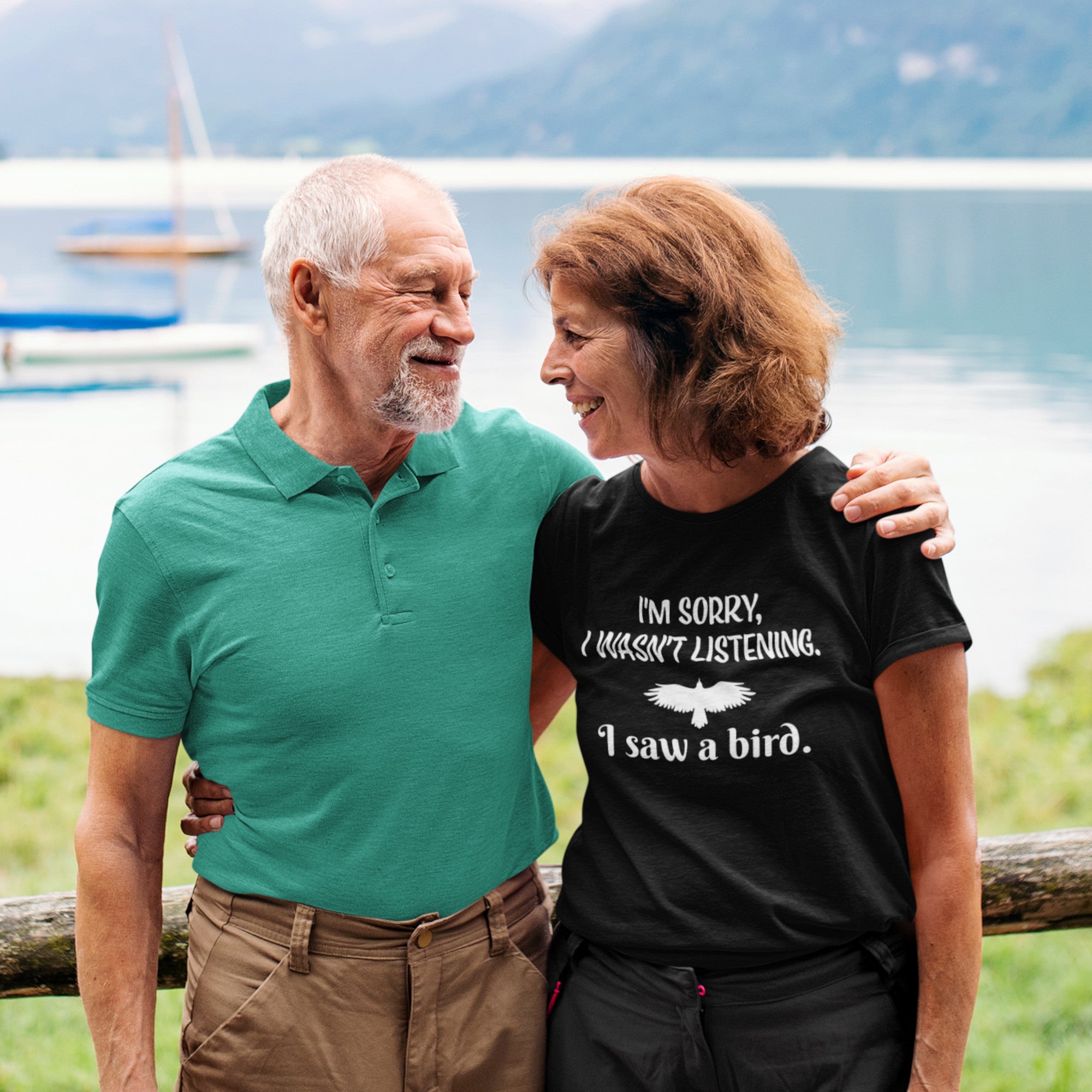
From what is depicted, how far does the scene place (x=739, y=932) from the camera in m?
1.81

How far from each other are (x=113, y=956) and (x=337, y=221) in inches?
48.3

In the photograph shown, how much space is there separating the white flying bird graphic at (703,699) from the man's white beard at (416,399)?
0.57 metres

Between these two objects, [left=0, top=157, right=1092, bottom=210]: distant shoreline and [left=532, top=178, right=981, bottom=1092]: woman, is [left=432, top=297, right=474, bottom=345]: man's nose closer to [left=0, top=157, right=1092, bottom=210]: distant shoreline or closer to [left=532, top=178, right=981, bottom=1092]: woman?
[left=532, top=178, right=981, bottom=1092]: woman

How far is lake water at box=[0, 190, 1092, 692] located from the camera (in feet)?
34.3

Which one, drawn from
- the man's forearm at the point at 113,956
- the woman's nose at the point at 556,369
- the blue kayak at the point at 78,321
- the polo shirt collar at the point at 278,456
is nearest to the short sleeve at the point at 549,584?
the woman's nose at the point at 556,369

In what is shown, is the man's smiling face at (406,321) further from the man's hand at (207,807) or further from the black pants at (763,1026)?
the black pants at (763,1026)

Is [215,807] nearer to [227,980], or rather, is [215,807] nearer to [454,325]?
[227,980]

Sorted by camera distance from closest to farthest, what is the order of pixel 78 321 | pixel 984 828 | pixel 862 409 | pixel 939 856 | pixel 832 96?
1. pixel 939 856
2. pixel 984 828
3. pixel 862 409
4. pixel 78 321
5. pixel 832 96

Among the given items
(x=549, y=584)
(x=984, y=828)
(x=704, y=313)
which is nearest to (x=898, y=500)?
(x=704, y=313)

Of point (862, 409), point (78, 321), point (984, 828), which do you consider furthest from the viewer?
point (78, 321)

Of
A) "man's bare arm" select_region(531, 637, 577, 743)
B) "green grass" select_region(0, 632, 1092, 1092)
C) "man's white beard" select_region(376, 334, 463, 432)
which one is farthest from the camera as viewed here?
"green grass" select_region(0, 632, 1092, 1092)

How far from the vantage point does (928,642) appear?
1.70m

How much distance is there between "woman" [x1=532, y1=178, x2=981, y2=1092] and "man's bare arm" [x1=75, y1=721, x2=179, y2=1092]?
2.22 ft

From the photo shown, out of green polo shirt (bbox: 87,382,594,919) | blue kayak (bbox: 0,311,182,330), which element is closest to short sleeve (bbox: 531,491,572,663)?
green polo shirt (bbox: 87,382,594,919)
